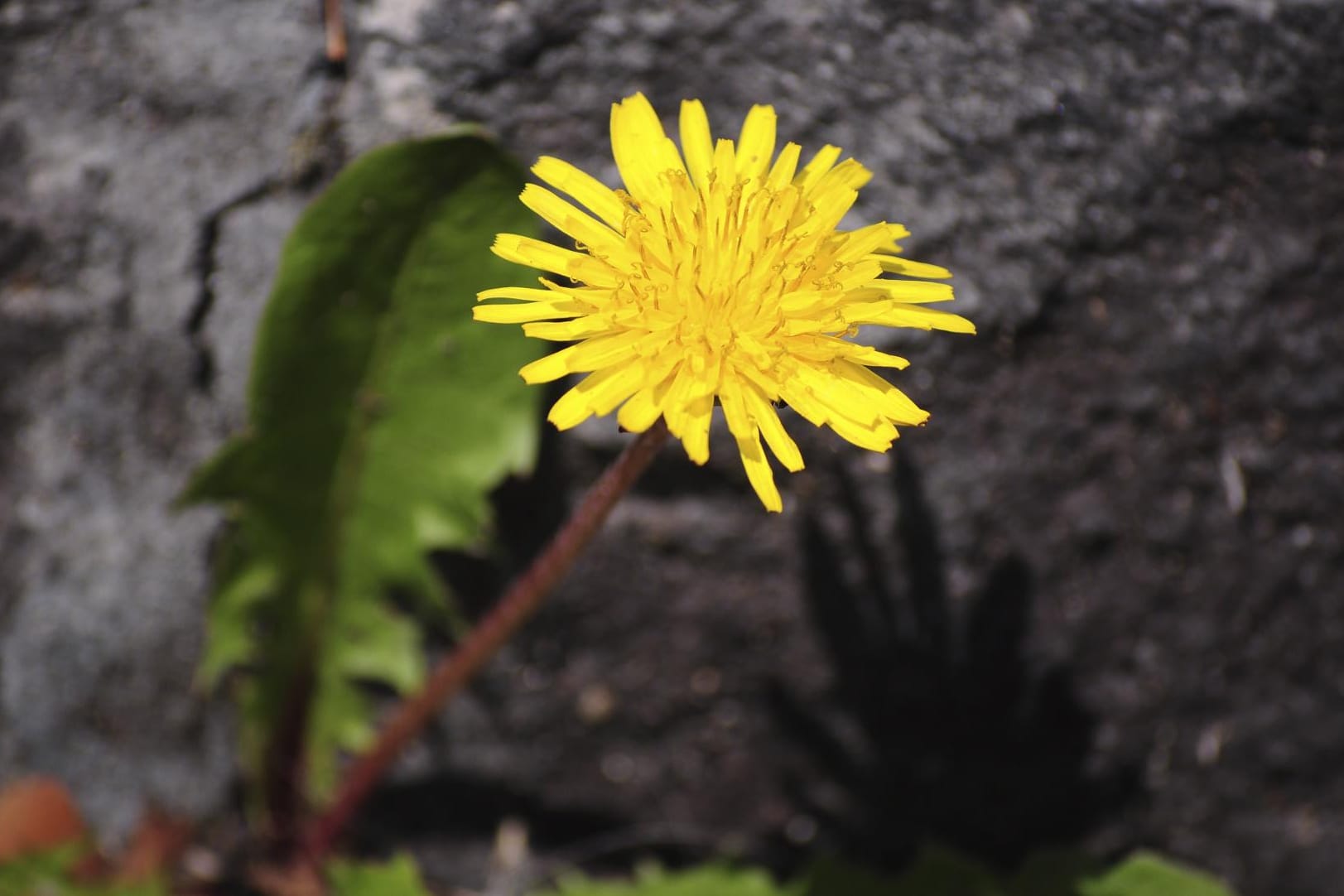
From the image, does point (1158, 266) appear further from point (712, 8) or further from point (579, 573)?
point (579, 573)

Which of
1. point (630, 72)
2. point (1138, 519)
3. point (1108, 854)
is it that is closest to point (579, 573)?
point (630, 72)

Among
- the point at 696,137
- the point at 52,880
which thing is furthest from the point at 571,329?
the point at 52,880

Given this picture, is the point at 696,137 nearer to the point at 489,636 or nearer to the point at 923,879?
the point at 489,636

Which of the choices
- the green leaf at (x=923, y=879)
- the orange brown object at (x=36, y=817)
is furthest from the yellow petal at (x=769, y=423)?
the orange brown object at (x=36, y=817)

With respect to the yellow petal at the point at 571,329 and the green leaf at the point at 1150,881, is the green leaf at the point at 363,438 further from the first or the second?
the green leaf at the point at 1150,881

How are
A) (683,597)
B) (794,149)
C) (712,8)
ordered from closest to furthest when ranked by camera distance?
(794,149) < (712,8) < (683,597)

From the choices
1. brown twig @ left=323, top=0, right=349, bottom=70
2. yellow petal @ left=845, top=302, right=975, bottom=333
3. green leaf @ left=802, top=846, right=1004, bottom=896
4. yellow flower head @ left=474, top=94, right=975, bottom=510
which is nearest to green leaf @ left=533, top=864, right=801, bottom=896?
green leaf @ left=802, top=846, right=1004, bottom=896
